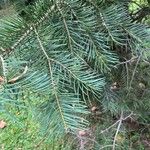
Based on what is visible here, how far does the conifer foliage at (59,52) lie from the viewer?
2.30 ft

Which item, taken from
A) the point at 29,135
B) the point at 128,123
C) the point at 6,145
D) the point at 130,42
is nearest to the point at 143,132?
the point at 128,123

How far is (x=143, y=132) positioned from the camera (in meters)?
2.50

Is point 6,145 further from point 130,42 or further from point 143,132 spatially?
point 130,42

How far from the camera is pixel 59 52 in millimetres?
832

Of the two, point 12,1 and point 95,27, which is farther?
point 12,1

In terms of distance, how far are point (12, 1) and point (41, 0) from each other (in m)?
0.28

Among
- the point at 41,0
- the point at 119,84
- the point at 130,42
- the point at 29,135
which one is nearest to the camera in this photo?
the point at 41,0

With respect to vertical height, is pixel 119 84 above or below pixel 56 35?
below


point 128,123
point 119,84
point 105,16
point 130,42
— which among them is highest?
point 105,16

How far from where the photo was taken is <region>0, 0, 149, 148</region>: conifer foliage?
701mm

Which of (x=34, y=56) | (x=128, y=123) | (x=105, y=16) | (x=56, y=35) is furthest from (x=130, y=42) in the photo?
(x=128, y=123)

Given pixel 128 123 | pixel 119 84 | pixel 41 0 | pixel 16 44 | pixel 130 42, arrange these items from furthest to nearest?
pixel 128 123 < pixel 119 84 < pixel 130 42 < pixel 41 0 < pixel 16 44

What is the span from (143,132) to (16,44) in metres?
1.88

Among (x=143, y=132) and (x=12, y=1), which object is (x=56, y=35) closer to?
(x=12, y=1)
